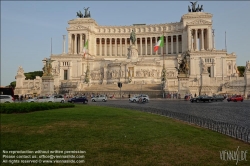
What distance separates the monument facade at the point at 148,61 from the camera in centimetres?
5741

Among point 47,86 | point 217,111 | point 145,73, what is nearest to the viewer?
point 217,111

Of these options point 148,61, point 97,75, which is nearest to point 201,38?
point 148,61

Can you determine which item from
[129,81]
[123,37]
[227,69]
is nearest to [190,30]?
[227,69]

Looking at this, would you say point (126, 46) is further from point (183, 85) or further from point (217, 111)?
point (217, 111)

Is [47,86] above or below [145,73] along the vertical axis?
below

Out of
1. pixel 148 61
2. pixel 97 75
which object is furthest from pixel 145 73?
pixel 97 75

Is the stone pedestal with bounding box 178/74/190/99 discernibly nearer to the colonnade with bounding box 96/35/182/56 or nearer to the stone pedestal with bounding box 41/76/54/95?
the stone pedestal with bounding box 41/76/54/95

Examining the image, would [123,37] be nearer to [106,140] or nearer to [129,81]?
[129,81]

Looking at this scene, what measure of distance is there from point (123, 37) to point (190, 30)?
29.7 meters

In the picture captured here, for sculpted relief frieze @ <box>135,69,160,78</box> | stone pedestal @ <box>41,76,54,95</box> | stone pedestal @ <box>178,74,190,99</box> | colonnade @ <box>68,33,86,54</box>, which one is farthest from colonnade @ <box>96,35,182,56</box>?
stone pedestal @ <box>41,76,54,95</box>

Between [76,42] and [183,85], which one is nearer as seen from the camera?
[183,85]

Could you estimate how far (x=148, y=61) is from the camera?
7556cm

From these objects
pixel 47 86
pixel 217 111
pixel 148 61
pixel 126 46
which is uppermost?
pixel 126 46

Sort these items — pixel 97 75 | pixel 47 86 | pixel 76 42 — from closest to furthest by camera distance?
1. pixel 47 86
2. pixel 97 75
3. pixel 76 42
